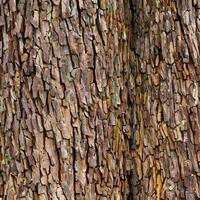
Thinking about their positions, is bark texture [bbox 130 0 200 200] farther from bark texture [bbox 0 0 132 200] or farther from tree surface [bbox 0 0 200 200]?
bark texture [bbox 0 0 132 200]

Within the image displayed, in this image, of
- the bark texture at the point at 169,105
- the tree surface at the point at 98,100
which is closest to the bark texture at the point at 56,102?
the tree surface at the point at 98,100

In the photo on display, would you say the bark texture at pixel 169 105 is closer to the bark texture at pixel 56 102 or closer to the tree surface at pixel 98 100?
the tree surface at pixel 98 100

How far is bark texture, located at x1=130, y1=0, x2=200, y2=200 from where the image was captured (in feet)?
6.98

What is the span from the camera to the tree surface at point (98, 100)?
205 cm

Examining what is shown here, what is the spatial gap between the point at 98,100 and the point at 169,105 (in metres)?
0.27

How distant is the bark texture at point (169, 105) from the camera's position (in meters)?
2.13

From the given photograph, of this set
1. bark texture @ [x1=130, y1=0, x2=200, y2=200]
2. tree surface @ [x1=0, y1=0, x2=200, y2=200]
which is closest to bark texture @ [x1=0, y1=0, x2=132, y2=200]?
tree surface @ [x1=0, y1=0, x2=200, y2=200]

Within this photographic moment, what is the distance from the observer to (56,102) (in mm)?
2053

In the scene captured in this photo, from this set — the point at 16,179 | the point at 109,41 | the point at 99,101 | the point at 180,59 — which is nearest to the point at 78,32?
the point at 109,41

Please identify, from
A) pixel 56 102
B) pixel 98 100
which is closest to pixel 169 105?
pixel 98 100

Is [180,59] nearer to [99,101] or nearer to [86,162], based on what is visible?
[99,101]

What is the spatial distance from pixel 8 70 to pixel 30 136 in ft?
0.83

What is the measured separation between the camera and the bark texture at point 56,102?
6.71 feet

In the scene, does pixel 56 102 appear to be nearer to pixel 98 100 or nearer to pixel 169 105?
pixel 98 100
